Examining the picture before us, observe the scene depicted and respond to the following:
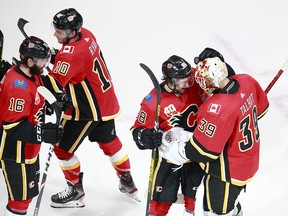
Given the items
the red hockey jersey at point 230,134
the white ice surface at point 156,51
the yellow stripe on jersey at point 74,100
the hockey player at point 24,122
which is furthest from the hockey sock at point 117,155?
the red hockey jersey at point 230,134

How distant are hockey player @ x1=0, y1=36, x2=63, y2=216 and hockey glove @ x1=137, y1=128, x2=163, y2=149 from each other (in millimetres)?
489

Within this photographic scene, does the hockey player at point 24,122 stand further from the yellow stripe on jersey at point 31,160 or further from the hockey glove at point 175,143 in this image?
the hockey glove at point 175,143

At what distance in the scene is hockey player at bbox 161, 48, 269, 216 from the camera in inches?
142

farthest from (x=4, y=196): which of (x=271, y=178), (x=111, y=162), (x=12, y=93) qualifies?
(x=271, y=178)

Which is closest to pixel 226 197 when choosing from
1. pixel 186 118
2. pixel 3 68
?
pixel 186 118

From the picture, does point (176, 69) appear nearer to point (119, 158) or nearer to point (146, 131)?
point (146, 131)

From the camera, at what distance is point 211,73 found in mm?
3588

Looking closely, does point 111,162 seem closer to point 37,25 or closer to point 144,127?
point 144,127

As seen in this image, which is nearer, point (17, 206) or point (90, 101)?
point (17, 206)

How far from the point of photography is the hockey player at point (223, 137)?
3.60m

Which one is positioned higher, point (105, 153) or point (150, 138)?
point (150, 138)

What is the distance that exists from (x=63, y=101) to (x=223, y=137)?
1.10 m

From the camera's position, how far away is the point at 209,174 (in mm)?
3922

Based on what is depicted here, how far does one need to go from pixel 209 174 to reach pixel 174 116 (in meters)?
0.39
